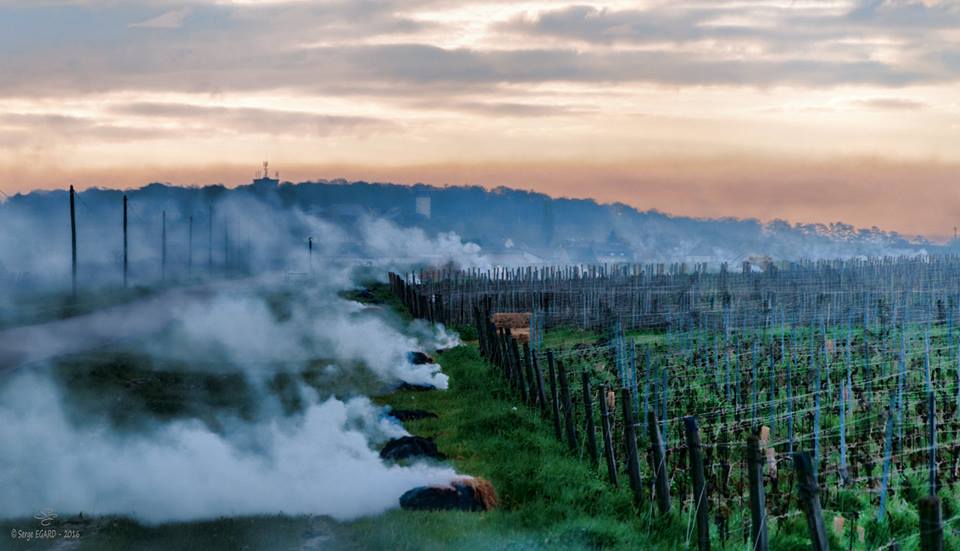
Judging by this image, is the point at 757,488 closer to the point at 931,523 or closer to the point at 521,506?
the point at 931,523

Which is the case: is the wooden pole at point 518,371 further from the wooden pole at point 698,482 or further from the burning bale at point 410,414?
the wooden pole at point 698,482

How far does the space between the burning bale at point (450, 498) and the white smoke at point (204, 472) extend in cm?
26

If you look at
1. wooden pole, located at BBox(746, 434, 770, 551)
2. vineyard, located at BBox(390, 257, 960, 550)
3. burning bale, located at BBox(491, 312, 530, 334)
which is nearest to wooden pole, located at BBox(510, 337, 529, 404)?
vineyard, located at BBox(390, 257, 960, 550)

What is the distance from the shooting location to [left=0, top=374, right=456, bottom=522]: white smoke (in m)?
14.2

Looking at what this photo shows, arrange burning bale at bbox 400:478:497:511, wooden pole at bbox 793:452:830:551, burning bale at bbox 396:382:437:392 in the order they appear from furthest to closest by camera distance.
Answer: burning bale at bbox 396:382:437:392, burning bale at bbox 400:478:497:511, wooden pole at bbox 793:452:830:551

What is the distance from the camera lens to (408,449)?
16719 mm

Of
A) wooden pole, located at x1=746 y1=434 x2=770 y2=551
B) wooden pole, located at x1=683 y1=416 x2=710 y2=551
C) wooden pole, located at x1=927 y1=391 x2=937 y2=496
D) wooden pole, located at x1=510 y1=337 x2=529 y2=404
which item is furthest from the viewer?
wooden pole, located at x1=510 y1=337 x2=529 y2=404

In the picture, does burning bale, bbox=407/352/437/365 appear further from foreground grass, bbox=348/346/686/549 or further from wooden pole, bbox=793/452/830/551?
wooden pole, bbox=793/452/830/551

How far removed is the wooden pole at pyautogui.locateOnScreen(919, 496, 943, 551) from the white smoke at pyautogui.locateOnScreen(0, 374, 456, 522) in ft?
24.1

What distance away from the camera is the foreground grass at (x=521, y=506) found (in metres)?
12.6

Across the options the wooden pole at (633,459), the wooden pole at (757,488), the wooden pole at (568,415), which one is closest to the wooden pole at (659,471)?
the wooden pole at (633,459)

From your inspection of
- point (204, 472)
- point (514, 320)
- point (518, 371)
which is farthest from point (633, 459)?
point (514, 320)

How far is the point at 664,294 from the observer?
4972 cm

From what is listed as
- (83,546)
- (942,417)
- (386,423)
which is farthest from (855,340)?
(83,546)
